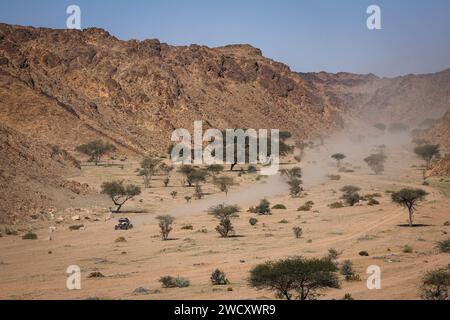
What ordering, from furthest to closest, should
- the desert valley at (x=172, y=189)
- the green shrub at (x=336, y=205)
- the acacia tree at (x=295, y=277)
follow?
the green shrub at (x=336, y=205)
the desert valley at (x=172, y=189)
the acacia tree at (x=295, y=277)

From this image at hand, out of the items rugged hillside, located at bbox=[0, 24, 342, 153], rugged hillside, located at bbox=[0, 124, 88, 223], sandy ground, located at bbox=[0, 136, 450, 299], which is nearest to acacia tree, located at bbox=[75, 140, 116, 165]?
rugged hillside, located at bbox=[0, 24, 342, 153]

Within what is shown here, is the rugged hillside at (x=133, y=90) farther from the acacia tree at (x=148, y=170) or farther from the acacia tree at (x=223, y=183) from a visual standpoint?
the acacia tree at (x=223, y=183)

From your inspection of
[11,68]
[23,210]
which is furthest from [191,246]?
[11,68]

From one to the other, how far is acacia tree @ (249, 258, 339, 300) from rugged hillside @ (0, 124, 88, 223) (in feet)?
93.1

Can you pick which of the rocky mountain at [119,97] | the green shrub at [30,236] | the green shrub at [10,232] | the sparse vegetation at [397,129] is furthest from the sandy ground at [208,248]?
the sparse vegetation at [397,129]

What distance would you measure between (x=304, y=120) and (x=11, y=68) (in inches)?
3371

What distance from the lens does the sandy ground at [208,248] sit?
75.4ft

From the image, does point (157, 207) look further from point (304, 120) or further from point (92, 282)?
point (304, 120)

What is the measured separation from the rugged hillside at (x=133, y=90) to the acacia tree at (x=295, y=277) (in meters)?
77.6

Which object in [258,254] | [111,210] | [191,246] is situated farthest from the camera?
[111,210]

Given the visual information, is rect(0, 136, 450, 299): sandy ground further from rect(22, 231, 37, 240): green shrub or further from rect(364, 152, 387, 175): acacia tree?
rect(364, 152, 387, 175): acacia tree

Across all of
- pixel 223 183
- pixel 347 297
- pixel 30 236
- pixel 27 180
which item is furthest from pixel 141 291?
pixel 223 183

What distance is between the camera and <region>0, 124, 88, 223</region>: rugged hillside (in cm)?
4588

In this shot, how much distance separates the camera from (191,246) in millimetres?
34062
